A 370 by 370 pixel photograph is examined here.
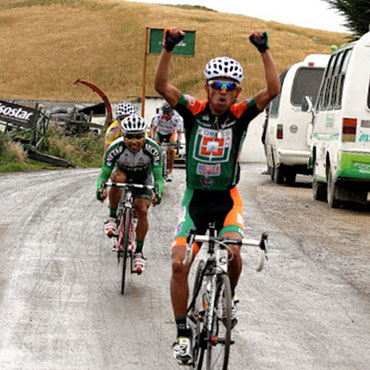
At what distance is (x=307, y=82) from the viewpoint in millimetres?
23500

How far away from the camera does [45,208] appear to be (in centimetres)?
1630

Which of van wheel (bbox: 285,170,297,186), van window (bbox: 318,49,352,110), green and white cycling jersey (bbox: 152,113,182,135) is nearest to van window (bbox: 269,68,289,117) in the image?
van wheel (bbox: 285,170,297,186)

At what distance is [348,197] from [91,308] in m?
9.79

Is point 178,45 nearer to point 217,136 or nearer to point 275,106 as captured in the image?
point 275,106

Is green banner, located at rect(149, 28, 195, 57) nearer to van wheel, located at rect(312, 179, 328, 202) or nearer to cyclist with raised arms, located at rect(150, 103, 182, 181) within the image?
cyclist with raised arms, located at rect(150, 103, 182, 181)

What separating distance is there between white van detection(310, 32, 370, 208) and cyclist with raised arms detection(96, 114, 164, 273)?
666cm

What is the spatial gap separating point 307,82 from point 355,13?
12.8m

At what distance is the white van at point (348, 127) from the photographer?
16.2 m

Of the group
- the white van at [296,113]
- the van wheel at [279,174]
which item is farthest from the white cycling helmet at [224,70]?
the van wheel at [279,174]

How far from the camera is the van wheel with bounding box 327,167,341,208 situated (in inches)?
682

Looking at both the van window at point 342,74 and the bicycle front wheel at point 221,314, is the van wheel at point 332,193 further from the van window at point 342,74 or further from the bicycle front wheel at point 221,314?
the bicycle front wheel at point 221,314

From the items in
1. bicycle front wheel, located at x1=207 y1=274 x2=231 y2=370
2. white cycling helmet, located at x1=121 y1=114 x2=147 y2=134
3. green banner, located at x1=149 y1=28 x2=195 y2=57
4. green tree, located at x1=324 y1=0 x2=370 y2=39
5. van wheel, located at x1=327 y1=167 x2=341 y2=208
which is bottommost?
van wheel, located at x1=327 y1=167 x2=341 y2=208

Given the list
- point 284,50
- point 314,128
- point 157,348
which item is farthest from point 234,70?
point 284,50

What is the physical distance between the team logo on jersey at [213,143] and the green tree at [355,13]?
2897 centimetres
